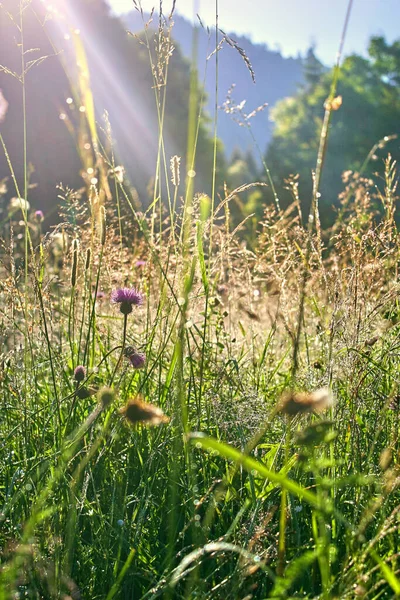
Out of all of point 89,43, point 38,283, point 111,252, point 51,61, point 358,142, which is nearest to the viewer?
point 38,283

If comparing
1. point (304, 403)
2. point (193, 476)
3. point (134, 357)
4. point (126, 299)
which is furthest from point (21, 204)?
point (304, 403)

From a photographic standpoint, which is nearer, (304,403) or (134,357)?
(304,403)

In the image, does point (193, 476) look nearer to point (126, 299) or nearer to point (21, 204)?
point (126, 299)

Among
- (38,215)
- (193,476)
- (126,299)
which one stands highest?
(38,215)

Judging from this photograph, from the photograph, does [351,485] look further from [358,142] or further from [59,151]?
[358,142]

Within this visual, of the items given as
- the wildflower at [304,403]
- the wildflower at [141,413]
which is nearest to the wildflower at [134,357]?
the wildflower at [141,413]

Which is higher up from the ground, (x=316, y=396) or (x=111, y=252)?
(x=111, y=252)

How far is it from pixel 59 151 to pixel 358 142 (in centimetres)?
2060

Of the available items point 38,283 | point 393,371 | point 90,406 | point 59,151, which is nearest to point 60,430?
point 90,406

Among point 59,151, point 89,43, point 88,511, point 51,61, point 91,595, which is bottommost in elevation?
point 91,595

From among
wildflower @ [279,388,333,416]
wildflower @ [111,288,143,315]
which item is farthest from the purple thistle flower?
wildflower @ [279,388,333,416]

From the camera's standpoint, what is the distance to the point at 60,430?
172 centimetres

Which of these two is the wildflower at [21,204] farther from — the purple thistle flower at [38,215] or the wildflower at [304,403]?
the wildflower at [304,403]

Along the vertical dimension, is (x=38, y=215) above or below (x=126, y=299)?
above
